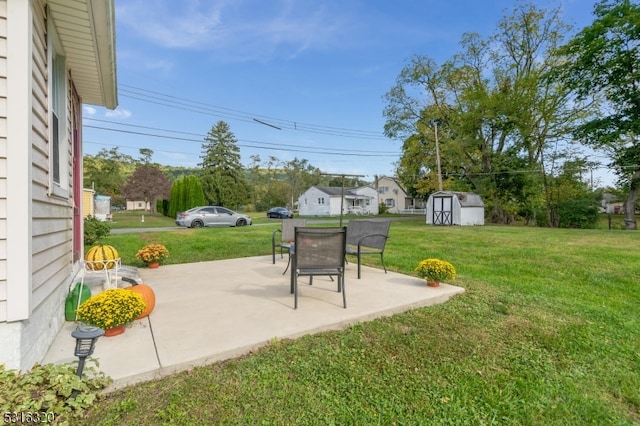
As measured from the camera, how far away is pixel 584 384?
210cm

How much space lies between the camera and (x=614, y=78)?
1703cm

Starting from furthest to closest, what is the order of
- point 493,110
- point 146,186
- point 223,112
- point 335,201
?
1. point 335,201
2. point 146,186
3. point 223,112
4. point 493,110

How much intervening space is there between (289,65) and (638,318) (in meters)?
17.0

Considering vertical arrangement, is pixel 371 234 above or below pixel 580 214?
below

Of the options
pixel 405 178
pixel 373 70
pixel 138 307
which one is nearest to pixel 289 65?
pixel 373 70

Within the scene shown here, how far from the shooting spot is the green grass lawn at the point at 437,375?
69.0 inches

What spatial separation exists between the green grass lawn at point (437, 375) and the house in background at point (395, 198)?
42.0 metres

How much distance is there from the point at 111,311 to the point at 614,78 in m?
24.0

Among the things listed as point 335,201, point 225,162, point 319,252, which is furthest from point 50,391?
point 225,162

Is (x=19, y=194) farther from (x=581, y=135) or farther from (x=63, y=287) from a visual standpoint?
(x=581, y=135)

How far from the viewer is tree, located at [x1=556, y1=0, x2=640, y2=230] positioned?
52.2 feet

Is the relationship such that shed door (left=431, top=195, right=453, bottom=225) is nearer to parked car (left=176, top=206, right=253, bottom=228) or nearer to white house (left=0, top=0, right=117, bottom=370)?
parked car (left=176, top=206, right=253, bottom=228)

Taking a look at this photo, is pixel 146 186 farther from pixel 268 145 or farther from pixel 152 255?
pixel 152 255

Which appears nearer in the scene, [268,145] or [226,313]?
[226,313]
